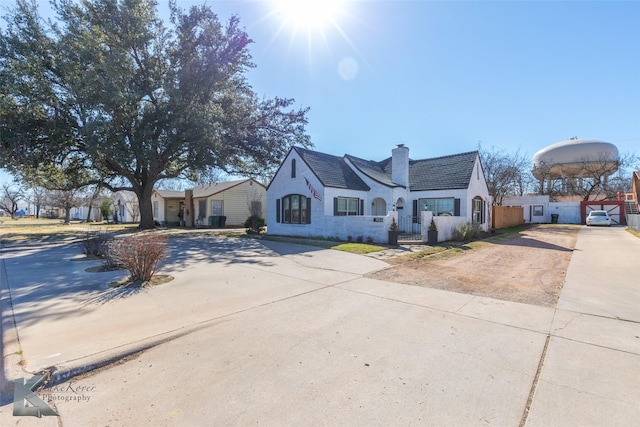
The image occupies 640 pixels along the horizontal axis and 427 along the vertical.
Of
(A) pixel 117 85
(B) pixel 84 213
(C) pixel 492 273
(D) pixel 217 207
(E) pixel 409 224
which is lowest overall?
(C) pixel 492 273

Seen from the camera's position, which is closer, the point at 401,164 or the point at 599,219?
the point at 401,164

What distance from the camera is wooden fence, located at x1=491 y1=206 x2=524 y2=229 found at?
24406mm

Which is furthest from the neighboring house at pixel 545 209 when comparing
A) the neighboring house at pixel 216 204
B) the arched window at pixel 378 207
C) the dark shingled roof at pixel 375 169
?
the neighboring house at pixel 216 204

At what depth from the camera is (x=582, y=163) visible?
122 feet

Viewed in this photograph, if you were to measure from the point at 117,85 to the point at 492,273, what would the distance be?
743 inches

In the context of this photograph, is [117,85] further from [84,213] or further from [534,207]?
[84,213]

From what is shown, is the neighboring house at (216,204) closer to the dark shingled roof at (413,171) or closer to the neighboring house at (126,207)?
the neighboring house at (126,207)

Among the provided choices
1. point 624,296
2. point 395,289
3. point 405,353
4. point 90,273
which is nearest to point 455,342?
point 405,353

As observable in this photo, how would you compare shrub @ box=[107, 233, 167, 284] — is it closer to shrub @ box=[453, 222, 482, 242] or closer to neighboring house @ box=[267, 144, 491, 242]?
neighboring house @ box=[267, 144, 491, 242]

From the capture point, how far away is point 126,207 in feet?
132

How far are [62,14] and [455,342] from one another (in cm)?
2550

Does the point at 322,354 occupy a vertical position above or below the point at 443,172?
below

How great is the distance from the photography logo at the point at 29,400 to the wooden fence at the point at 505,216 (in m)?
26.8

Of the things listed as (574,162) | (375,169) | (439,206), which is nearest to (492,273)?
(439,206)
